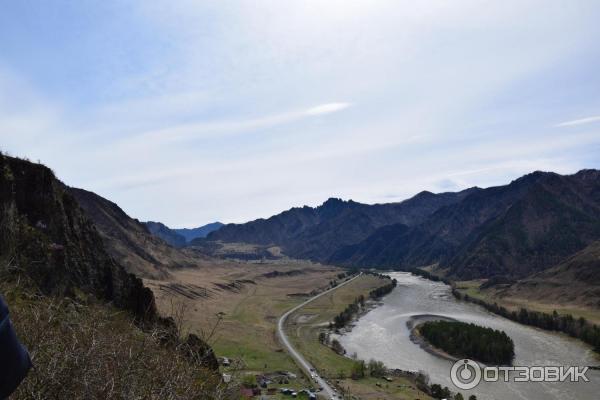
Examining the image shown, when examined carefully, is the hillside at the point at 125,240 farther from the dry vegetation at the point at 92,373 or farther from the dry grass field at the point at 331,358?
the dry vegetation at the point at 92,373

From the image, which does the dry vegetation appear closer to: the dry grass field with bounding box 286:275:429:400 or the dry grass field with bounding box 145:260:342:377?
the dry grass field with bounding box 145:260:342:377

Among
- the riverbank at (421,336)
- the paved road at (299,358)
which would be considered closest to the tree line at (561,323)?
the riverbank at (421,336)

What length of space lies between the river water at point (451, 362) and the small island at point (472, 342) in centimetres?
262

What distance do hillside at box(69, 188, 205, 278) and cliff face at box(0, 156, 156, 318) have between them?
353 feet

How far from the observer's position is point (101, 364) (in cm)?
905

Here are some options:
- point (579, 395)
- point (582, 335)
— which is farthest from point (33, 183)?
point (582, 335)

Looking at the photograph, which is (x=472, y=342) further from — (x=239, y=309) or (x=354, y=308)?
(x=239, y=309)

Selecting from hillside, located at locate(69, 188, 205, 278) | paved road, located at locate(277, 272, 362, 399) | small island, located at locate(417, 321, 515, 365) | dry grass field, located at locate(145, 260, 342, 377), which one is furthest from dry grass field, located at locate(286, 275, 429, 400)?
hillside, located at locate(69, 188, 205, 278)

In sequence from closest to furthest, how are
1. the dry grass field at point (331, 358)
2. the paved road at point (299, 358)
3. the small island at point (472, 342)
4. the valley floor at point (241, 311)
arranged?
1. the dry grass field at point (331, 358)
2. the paved road at point (299, 358)
3. the valley floor at point (241, 311)
4. the small island at point (472, 342)

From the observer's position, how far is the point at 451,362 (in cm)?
7681

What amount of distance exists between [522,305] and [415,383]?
268ft

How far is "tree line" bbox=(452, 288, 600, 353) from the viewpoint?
85.1m

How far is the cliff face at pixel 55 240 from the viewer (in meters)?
29.0

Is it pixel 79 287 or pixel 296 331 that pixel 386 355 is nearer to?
pixel 296 331
